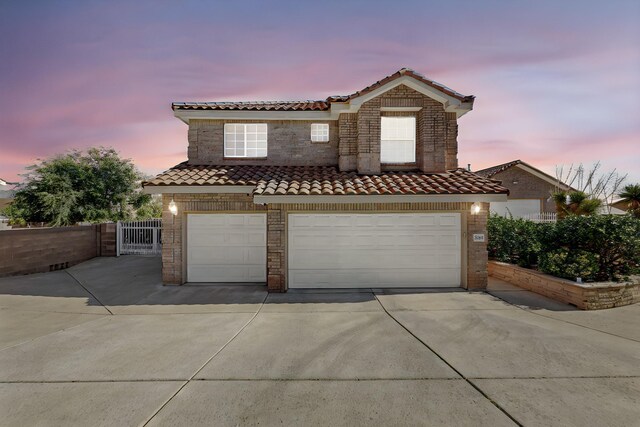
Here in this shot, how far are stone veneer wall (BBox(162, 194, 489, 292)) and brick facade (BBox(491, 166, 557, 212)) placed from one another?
19.4 m

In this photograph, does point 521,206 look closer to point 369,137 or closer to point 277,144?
point 369,137

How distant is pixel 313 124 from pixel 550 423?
9.51 meters

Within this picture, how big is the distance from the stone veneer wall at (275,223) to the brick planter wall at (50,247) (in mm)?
6447

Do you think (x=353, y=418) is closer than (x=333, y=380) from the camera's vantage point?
Yes

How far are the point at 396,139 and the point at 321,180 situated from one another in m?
3.36

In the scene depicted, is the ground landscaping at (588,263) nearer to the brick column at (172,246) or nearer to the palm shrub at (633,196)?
the brick column at (172,246)

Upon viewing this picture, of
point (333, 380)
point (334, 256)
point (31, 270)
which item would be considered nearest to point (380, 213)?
point (334, 256)

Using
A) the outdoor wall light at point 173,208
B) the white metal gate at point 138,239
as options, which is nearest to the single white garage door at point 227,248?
the outdoor wall light at point 173,208

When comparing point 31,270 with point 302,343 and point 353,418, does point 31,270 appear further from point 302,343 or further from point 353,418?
point 353,418

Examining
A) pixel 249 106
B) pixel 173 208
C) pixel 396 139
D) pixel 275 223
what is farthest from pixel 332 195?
pixel 249 106

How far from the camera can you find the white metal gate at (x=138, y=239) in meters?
13.8

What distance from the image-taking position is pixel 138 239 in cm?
1392

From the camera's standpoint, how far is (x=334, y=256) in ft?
27.4

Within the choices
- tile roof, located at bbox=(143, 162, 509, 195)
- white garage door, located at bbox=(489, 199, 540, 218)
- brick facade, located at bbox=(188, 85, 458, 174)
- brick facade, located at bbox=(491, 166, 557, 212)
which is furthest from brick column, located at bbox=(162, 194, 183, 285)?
brick facade, located at bbox=(491, 166, 557, 212)
